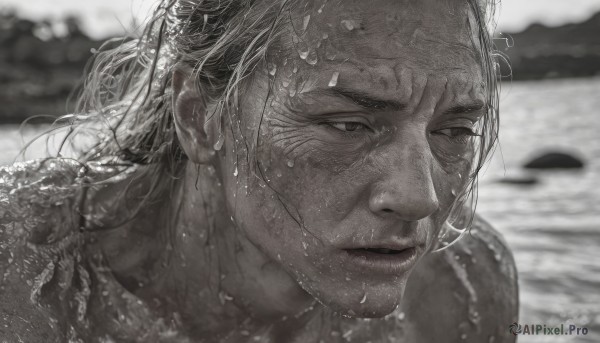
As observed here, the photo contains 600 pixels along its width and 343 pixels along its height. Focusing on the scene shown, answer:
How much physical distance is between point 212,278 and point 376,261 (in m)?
0.66

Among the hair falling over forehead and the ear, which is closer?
the hair falling over forehead

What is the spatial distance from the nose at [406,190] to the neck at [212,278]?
0.59 m

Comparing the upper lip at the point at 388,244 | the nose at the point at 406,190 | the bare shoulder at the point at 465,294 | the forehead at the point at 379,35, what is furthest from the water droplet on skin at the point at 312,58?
the bare shoulder at the point at 465,294

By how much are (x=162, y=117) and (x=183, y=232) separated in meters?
0.37

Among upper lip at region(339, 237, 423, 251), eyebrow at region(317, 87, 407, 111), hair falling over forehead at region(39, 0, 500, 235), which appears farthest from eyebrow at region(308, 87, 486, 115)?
upper lip at region(339, 237, 423, 251)

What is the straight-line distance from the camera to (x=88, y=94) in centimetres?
279

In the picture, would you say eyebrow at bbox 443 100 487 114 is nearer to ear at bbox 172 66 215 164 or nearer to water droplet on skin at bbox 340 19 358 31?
water droplet on skin at bbox 340 19 358 31

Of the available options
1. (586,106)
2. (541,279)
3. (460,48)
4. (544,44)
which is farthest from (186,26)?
(544,44)

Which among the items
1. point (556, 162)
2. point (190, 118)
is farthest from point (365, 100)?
point (556, 162)

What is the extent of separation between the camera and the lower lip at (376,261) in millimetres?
2020

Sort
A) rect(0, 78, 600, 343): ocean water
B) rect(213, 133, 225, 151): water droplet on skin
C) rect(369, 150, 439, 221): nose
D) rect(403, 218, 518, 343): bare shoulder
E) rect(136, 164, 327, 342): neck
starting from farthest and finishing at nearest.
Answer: rect(0, 78, 600, 343): ocean water < rect(403, 218, 518, 343): bare shoulder < rect(136, 164, 327, 342): neck < rect(213, 133, 225, 151): water droplet on skin < rect(369, 150, 439, 221): nose

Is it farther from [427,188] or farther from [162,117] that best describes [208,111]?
[427,188]

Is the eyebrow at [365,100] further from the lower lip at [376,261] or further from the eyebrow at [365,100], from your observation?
the lower lip at [376,261]

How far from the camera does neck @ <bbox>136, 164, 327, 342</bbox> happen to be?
2434 millimetres
